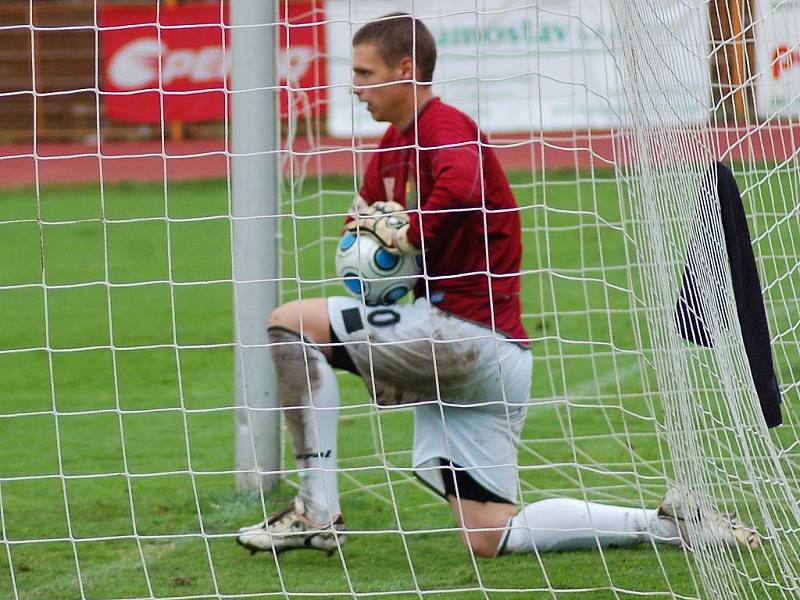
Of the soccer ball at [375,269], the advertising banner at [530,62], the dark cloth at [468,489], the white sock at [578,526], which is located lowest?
the white sock at [578,526]

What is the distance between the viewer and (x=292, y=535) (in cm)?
399

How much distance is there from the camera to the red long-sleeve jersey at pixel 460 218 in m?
3.91

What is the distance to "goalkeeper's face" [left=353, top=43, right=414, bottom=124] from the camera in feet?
13.4

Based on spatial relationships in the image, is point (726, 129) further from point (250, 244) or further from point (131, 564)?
point (131, 564)

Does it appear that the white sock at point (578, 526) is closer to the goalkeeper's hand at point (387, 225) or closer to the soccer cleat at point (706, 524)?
the soccer cleat at point (706, 524)

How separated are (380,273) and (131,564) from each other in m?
1.19

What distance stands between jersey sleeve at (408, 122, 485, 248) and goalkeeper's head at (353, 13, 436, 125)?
0.58 ft

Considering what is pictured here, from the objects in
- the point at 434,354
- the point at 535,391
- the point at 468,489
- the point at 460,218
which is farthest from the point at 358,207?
the point at 535,391

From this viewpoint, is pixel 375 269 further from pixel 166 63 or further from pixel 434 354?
pixel 166 63

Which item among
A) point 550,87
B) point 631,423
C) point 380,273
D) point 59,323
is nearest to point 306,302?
point 380,273

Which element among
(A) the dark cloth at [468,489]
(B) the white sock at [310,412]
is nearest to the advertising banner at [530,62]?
(B) the white sock at [310,412]

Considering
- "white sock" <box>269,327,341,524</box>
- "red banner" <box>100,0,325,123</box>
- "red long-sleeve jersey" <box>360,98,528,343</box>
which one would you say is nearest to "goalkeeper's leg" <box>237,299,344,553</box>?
"white sock" <box>269,327,341,524</box>

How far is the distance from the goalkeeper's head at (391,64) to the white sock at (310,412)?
2.57 feet

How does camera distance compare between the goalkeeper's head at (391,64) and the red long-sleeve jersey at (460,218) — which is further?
the goalkeeper's head at (391,64)
